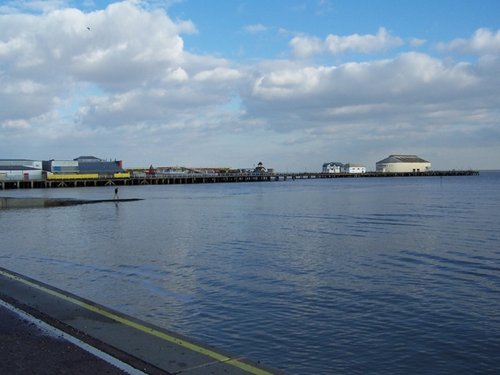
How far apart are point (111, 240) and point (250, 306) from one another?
16.6m

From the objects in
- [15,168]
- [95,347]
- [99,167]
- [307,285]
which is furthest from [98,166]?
[95,347]

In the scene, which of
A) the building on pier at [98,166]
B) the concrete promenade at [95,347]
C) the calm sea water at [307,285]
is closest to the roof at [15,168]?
the building on pier at [98,166]

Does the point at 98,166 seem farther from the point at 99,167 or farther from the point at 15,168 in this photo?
the point at 15,168

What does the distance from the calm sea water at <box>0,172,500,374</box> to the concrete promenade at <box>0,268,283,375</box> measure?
2155 millimetres

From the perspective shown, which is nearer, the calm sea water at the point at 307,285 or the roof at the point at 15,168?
the calm sea water at the point at 307,285

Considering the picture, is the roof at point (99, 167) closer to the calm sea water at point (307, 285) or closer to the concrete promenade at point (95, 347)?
the calm sea water at point (307, 285)

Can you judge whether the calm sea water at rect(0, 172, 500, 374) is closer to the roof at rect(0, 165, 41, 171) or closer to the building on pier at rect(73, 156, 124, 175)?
the roof at rect(0, 165, 41, 171)

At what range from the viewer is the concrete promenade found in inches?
260

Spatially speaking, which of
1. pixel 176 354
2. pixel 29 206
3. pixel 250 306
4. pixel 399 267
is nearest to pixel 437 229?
pixel 399 267

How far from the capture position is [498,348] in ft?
32.5

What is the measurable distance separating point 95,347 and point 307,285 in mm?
9103

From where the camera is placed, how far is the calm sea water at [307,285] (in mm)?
9898

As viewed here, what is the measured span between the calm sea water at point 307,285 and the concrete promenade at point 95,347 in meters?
2.16

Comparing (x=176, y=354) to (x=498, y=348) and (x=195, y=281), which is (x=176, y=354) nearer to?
(x=498, y=348)
